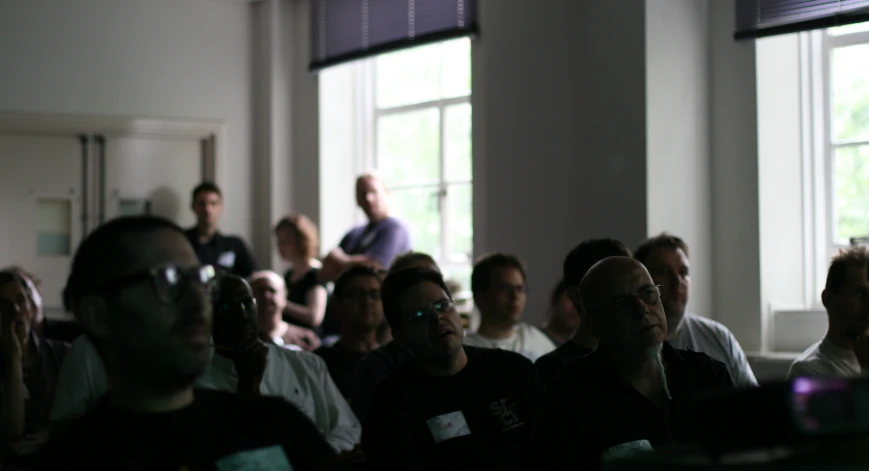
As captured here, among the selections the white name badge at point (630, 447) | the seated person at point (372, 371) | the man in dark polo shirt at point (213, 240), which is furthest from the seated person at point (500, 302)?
the man in dark polo shirt at point (213, 240)

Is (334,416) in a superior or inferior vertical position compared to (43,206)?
inferior

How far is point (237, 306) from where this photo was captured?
3.07 meters

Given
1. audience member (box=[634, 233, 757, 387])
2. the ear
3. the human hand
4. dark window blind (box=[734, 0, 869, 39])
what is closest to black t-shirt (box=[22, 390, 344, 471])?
the ear

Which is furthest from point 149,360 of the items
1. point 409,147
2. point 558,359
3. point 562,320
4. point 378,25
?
point 409,147

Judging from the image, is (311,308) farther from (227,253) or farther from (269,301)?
(269,301)

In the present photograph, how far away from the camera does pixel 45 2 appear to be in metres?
6.62

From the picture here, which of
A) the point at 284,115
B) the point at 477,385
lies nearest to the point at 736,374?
the point at 477,385

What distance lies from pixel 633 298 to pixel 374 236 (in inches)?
144

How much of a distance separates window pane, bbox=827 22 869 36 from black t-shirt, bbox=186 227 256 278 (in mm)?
3785

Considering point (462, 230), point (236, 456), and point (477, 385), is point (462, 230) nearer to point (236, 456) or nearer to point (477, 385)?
point (477, 385)

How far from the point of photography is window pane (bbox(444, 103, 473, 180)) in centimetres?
626

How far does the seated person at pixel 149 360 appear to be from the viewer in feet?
4.83

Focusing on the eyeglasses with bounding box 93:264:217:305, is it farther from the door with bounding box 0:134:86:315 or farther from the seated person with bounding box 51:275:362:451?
the door with bounding box 0:134:86:315

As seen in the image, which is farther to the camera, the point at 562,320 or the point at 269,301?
the point at 562,320
